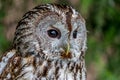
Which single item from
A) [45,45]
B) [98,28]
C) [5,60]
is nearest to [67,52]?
[45,45]

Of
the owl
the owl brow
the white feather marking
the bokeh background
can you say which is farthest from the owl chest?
the bokeh background

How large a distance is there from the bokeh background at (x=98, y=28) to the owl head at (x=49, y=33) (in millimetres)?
1472

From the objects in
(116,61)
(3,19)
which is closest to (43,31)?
(3,19)

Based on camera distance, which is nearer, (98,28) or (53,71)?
(53,71)

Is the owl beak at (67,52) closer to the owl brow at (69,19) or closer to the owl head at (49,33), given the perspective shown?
the owl head at (49,33)

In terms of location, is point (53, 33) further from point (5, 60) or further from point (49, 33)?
point (5, 60)

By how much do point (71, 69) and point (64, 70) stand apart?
0.06 m

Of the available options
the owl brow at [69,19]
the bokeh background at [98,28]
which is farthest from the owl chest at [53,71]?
the bokeh background at [98,28]

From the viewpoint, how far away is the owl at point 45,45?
6.29 m

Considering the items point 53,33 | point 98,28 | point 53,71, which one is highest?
point 98,28

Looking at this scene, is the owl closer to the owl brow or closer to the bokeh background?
the owl brow

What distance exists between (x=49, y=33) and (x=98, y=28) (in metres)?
2.12

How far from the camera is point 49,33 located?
6.33 metres

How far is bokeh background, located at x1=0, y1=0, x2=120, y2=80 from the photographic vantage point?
7.96m
